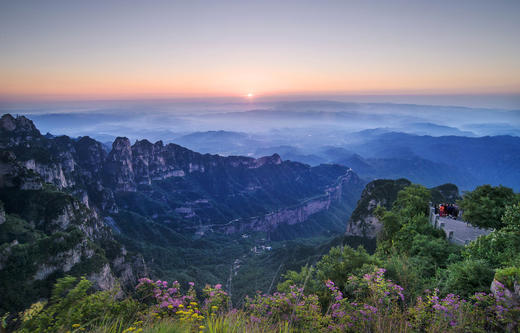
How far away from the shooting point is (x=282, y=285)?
13.2 m

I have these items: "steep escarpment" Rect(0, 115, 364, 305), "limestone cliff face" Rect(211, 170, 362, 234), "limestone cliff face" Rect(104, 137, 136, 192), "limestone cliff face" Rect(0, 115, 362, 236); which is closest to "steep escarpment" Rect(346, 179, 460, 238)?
"steep escarpment" Rect(0, 115, 364, 305)

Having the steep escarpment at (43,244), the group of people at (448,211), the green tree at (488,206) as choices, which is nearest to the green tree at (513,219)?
the green tree at (488,206)

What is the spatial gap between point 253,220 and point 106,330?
15239 centimetres

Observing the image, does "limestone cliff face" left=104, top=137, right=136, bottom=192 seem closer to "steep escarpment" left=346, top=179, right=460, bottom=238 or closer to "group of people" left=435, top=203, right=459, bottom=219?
"steep escarpment" left=346, top=179, right=460, bottom=238

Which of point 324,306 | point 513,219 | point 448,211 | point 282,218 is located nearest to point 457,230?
point 448,211

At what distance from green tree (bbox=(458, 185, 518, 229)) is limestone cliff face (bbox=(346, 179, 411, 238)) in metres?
61.2

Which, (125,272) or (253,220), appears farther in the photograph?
(253,220)

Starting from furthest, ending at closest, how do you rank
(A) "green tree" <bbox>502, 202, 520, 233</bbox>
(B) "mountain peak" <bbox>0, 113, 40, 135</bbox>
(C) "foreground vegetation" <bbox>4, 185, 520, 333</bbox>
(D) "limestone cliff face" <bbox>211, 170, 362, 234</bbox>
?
(D) "limestone cliff face" <bbox>211, 170, 362, 234</bbox>
(B) "mountain peak" <bbox>0, 113, 40, 135</bbox>
(A) "green tree" <bbox>502, 202, 520, 233</bbox>
(C) "foreground vegetation" <bbox>4, 185, 520, 333</bbox>

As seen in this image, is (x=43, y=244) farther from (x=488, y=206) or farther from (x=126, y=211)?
(x=126, y=211)

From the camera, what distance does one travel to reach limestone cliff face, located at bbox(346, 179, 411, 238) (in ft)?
260

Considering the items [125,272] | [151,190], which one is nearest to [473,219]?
[125,272]

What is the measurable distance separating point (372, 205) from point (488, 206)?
2737 inches

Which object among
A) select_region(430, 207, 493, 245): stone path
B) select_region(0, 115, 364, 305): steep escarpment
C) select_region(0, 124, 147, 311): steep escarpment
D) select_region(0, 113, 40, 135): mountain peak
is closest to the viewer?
select_region(430, 207, 493, 245): stone path

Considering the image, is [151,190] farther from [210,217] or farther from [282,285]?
[282,285]
